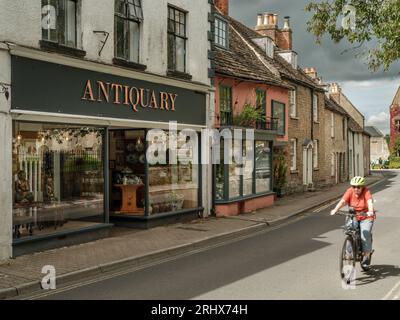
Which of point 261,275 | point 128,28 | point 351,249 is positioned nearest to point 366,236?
point 351,249

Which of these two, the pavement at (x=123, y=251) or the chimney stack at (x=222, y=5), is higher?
the chimney stack at (x=222, y=5)

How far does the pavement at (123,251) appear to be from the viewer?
8.34m

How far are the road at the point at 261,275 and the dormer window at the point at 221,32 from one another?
9.93 m

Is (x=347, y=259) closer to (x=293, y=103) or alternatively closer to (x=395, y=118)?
(x=293, y=103)

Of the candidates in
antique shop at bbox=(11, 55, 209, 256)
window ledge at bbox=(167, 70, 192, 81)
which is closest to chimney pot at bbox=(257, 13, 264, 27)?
antique shop at bbox=(11, 55, 209, 256)

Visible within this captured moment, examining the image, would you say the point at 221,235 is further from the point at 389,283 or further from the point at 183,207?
the point at 389,283

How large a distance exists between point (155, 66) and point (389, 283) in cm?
879

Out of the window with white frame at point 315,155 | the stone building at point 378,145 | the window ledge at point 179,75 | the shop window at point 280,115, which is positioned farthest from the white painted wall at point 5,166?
the stone building at point 378,145

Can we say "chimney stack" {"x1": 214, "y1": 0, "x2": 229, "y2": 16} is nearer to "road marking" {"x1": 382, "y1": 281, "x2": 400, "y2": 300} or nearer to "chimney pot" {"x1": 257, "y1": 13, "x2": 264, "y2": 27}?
"chimney pot" {"x1": 257, "y1": 13, "x2": 264, "y2": 27}

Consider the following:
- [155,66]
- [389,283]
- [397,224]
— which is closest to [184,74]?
[155,66]

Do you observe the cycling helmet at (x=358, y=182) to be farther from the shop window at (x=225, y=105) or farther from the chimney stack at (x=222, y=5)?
the chimney stack at (x=222, y=5)

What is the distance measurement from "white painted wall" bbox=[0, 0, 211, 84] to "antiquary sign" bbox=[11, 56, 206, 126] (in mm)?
495

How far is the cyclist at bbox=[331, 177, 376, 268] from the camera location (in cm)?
845

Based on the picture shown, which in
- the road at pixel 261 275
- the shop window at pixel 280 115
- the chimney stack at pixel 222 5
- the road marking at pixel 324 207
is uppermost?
the chimney stack at pixel 222 5
